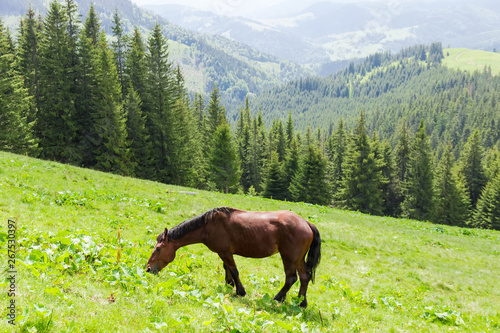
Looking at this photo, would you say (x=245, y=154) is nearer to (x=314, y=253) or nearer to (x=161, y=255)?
A: (x=314, y=253)

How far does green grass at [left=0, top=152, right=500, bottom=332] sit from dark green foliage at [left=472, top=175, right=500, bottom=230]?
49919mm

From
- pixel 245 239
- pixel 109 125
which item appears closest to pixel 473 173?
pixel 109 125

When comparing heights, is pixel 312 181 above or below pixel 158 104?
below

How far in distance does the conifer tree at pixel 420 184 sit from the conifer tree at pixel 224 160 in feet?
118

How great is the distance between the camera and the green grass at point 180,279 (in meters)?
4.91

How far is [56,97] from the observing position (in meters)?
35.3

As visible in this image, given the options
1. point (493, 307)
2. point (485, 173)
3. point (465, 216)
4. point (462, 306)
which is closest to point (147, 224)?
point (462, 306)

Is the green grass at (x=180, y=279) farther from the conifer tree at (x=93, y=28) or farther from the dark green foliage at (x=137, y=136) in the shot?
the conifer tree at (x=93, y=28)

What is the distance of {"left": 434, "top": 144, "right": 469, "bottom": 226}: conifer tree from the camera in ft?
210

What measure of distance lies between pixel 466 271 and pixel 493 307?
5.68m

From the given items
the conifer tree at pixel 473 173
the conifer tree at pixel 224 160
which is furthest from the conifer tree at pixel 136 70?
the conifer tree at pixel 473 173

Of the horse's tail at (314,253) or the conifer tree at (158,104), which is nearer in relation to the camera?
the horse's tail at (314,253)

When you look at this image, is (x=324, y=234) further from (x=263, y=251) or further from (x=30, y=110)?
(x=30, y=110)

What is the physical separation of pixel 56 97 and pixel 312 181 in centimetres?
4262
